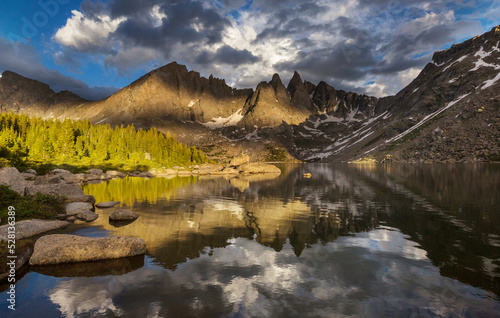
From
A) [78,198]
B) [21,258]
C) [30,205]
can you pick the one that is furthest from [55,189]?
[21,258]

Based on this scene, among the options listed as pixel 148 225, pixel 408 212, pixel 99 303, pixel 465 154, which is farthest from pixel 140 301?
pixel 465 154

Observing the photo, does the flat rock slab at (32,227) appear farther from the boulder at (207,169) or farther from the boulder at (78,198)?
the boulder at (207,169)

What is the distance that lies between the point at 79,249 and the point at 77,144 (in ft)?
376

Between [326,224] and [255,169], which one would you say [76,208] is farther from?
[255,169]

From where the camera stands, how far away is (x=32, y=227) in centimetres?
1917

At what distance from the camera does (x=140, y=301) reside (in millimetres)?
10648

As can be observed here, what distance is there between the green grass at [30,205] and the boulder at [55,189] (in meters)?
2.67

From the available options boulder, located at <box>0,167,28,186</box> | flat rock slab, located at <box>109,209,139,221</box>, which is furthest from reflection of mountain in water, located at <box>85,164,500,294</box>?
boulder, located at <box>0,167,28,186</box>

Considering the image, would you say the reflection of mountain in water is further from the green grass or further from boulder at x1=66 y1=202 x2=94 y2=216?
the green grass

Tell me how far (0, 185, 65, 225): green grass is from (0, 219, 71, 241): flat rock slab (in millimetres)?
1636

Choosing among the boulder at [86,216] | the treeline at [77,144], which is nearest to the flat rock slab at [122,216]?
the boulder at [86,216]

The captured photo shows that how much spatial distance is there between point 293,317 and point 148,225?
56.2 ft

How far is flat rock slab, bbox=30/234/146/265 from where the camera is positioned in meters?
14.3

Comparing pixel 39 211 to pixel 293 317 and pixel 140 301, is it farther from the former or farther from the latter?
pixel 293 317
